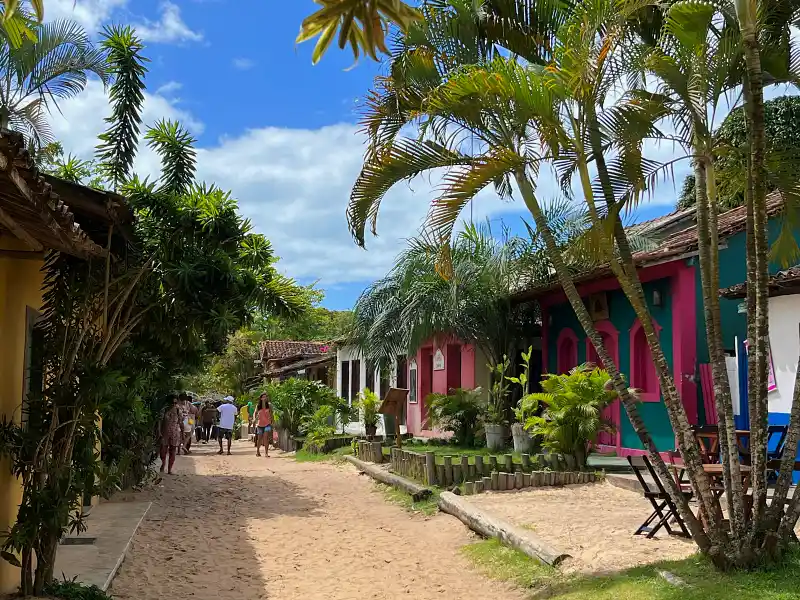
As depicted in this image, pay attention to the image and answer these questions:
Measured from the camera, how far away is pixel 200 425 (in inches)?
1205

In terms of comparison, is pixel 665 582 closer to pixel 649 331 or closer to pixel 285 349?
pixel 649 331

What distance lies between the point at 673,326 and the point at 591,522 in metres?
5.10

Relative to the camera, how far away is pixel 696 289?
1231 centimetres

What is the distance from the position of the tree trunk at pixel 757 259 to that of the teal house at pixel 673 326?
462 centimetres

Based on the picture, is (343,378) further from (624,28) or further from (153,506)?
(624,28)

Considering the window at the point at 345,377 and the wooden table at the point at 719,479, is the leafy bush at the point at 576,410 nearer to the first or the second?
the wooden table at the point at 719,479

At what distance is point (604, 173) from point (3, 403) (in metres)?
4.95

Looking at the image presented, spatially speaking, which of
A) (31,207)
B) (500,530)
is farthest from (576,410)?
(31,207)

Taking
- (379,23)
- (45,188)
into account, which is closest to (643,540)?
(45,188)

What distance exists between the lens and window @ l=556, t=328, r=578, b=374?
16.3 metres

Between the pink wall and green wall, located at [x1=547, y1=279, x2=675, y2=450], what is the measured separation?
2656 millimetres

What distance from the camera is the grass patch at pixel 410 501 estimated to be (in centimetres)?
1075

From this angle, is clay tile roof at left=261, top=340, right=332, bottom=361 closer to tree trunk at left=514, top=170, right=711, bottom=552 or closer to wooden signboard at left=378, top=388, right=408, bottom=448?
wooden signboard at left=378, top=388, right=408, bottom=448

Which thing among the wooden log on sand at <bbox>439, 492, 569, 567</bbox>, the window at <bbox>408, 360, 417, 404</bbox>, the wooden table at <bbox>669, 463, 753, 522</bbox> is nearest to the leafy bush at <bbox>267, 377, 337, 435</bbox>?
the window at <bbox>408, 360, 417, 404</bbox>
